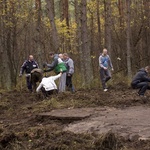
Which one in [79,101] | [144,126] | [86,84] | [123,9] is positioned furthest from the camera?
[123,9]

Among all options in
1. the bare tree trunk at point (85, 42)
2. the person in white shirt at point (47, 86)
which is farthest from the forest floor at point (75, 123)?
the bare tree trunk at point (85, 42)

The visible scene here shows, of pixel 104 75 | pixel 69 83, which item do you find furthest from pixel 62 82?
pixel 104 75

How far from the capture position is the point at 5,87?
22.1m

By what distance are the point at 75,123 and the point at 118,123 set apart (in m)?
1.31

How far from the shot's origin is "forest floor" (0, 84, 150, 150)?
7.57 meters

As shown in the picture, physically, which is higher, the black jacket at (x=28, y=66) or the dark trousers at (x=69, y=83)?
the black jacket at (x=28, y=66)

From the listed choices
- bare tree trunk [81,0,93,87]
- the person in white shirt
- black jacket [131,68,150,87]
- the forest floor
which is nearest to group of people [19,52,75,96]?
the person in white shirt

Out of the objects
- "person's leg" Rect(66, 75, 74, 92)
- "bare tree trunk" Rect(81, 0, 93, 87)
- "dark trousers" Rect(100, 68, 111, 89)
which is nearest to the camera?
"person's leg" Rect(66, 75, 74, 92)

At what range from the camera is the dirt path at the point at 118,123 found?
28.2 feet

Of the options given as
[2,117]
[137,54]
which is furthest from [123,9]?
[2,117]

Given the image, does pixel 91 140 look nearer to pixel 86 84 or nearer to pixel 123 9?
pixel 86 84

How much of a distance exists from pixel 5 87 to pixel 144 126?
47.1 feet

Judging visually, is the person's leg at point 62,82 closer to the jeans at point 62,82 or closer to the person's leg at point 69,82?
the jeans at point 62,82

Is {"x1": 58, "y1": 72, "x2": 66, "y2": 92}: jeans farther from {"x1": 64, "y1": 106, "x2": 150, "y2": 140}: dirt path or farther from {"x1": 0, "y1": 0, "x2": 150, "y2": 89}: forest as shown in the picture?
{"x1": 64, "y1": 106, "x2": 150, "y2": 140}: dirt path
